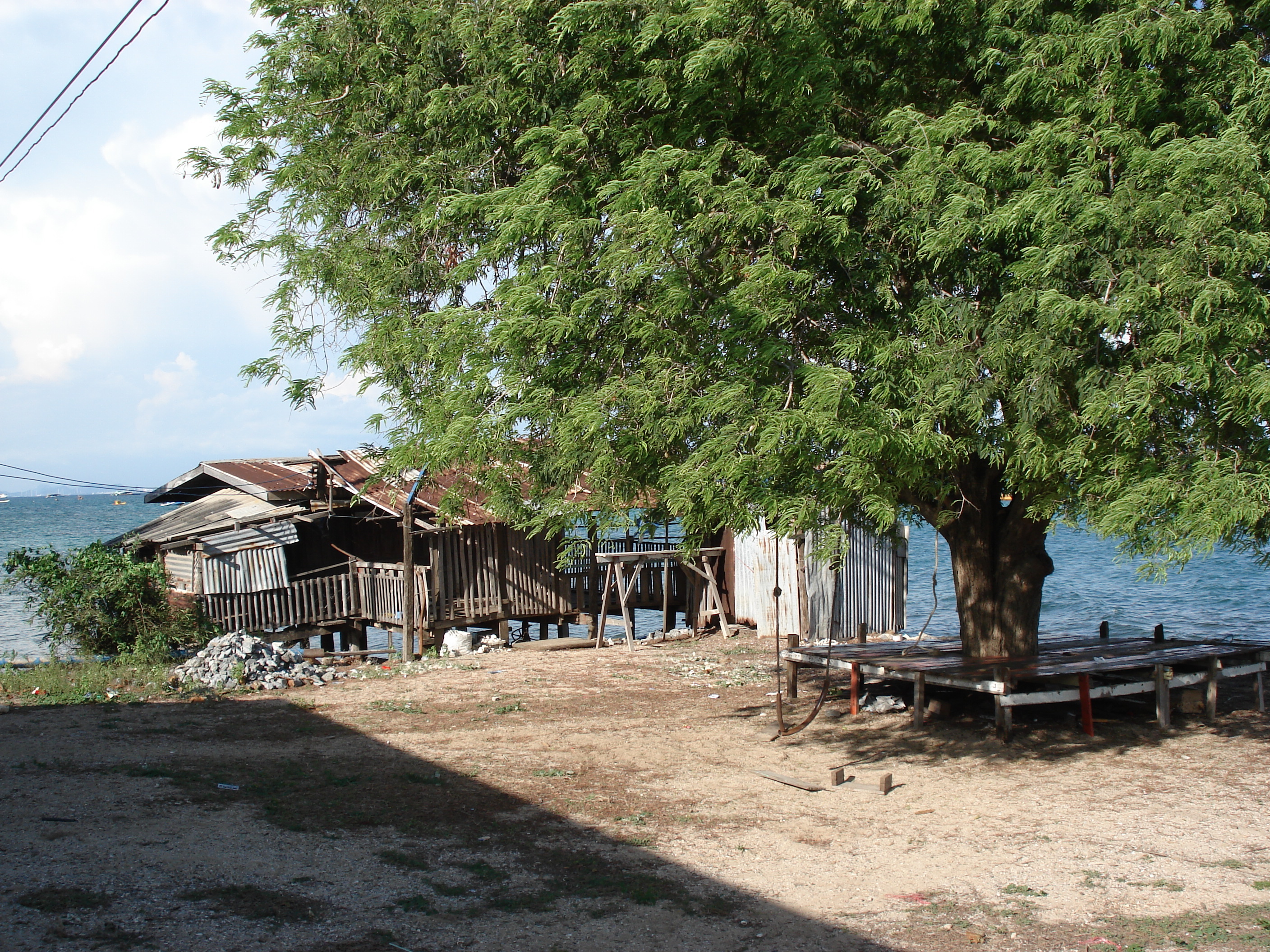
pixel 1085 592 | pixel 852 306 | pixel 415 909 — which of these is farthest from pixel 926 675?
pixel 1085 592

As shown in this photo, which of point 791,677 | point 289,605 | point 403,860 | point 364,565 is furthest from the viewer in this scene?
point 364,565

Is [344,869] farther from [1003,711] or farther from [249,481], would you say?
[249,481]

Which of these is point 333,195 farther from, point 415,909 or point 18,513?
point 18,513

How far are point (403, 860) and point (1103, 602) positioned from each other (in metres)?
34.8

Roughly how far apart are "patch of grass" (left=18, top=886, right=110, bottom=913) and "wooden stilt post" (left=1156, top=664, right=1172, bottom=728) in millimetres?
10629

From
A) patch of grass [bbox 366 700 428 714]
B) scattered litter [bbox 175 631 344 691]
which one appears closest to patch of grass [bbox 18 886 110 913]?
patch of grass [bbox 366 700 428 714]

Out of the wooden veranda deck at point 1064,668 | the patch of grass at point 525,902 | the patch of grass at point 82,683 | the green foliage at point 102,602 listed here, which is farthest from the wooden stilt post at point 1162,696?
the green foliage at point 102,602

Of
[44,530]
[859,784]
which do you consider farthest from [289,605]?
[44,530]

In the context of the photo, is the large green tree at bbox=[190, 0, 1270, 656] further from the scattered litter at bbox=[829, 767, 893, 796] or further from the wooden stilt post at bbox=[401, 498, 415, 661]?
the wooden stilt post at bbox=[401, 498, 415, 661]

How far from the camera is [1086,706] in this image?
10578 millimetres

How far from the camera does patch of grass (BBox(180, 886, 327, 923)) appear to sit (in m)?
5.67

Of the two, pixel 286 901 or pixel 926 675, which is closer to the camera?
pixel 286 901

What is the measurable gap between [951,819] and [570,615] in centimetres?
1260

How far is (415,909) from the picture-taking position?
19.3ft
